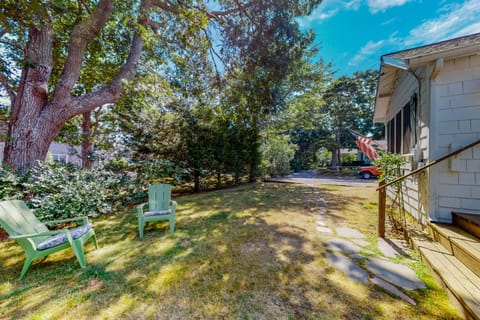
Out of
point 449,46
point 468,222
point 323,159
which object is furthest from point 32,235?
point 323,159

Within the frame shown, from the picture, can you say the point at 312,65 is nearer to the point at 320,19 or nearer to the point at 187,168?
the point at 320,19

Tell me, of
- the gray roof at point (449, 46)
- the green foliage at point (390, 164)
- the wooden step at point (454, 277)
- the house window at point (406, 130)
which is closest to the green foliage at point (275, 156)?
the house window at point (406, 130)

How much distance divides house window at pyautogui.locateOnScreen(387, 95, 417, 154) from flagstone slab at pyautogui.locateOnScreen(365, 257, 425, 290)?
2581mm

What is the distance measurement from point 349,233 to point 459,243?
1.32 metres

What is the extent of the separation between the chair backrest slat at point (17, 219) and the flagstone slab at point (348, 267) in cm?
397

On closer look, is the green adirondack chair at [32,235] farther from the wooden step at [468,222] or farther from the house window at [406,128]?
the house window at [406,128]

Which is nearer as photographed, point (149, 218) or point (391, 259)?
point (391, 259)

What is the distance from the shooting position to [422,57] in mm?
2725

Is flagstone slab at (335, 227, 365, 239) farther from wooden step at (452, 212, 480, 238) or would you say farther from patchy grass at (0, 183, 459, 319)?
wooden step at (452, 212, 480, 238)

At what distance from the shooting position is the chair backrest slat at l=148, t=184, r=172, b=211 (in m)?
4.02

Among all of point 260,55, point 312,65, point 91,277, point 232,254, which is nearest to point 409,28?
point 312,65

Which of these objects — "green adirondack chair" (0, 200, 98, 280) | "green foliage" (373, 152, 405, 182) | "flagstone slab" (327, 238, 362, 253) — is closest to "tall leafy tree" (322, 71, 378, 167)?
"green foliage" (373, 152, 405, 182)

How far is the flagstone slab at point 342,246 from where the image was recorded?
105 inches

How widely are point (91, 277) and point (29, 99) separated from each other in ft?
14.9
